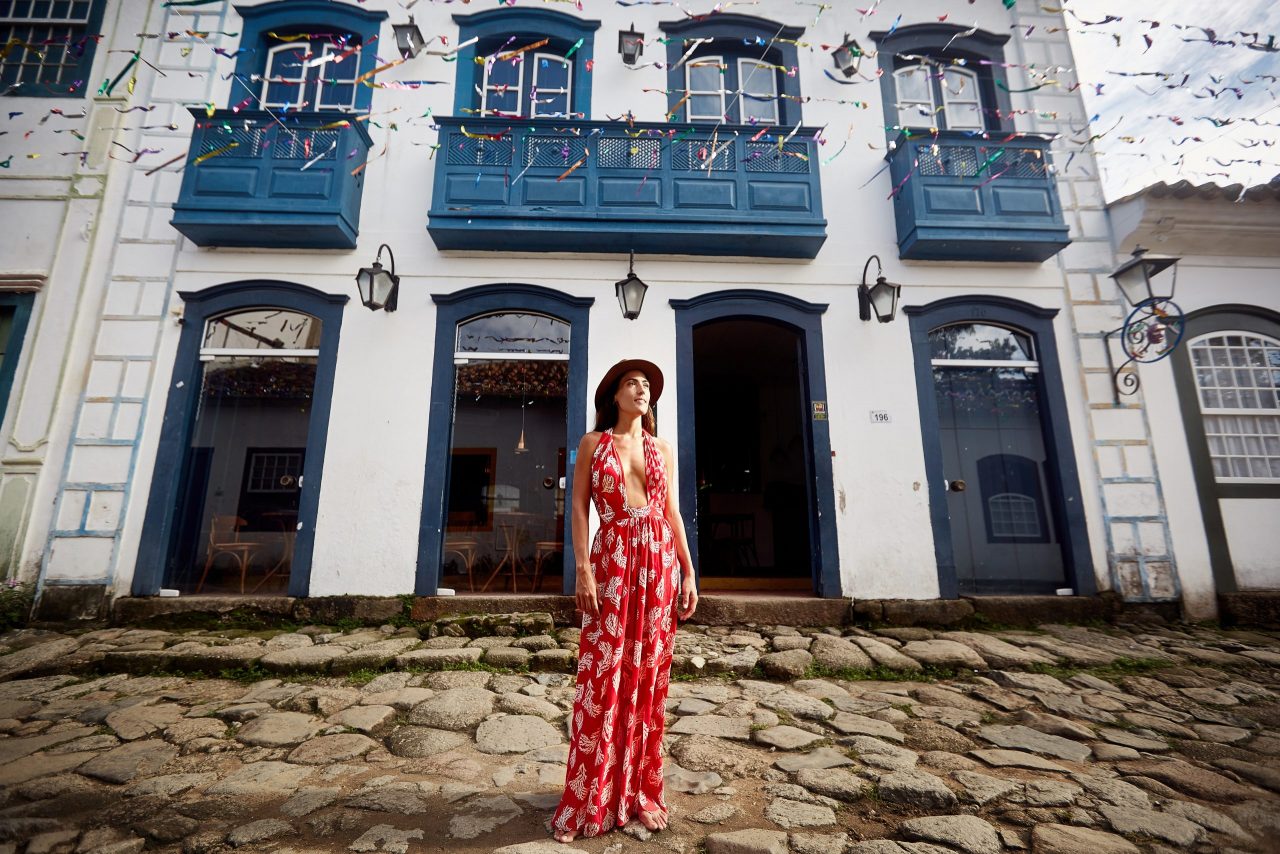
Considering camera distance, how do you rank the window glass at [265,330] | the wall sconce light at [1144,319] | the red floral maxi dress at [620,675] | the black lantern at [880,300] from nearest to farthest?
1. the red floral maxi dress at [620,675]
2. the wall sconce light at [1144,319]
3. the black lantern at [880,300]
4. the window glass at [265,330]

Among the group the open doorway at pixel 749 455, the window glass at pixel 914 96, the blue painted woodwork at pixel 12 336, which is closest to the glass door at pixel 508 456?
the open doorway at pixel 749 455

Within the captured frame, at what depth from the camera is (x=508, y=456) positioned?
26.9 feet

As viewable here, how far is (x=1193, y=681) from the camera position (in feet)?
14.2

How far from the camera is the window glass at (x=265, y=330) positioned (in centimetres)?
664

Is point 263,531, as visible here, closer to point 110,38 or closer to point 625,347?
point 625,347

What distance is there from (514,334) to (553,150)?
7.62 ft

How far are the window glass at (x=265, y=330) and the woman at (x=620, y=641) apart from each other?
18.7 feet

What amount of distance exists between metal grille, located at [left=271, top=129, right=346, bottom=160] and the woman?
6.33 m

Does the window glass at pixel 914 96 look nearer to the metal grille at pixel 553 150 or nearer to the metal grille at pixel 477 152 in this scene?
the metal grille at pixel 553 150

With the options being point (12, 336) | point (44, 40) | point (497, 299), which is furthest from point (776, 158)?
point (44, 40)

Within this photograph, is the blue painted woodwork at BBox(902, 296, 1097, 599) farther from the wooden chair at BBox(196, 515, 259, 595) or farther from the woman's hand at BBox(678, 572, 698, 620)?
the wooden chair at BBox(196, 515, 259, 595)

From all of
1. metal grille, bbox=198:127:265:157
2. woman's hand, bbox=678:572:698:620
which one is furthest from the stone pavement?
metal grille, bbox=198:127:265:157

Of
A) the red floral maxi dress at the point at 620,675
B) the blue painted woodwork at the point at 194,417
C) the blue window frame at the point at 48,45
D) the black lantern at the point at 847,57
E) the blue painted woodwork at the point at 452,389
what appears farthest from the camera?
the black lantern at the point at 847,57

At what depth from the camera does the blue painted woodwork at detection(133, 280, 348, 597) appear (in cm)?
596
